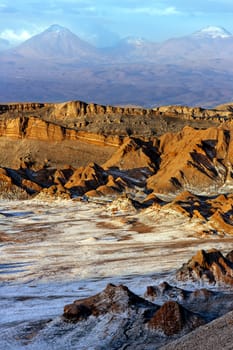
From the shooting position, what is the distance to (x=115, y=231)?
176ft

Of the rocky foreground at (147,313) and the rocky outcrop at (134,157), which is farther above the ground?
the rocky outcrop at (134,157)

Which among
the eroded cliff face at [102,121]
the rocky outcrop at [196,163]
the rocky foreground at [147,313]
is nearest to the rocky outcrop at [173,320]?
the rocky foreground at [147,313]

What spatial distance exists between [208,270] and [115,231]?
18.0 m

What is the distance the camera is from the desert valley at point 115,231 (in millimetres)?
28312

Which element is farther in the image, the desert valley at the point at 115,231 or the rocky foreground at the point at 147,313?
the desert valley at the point at 115,231

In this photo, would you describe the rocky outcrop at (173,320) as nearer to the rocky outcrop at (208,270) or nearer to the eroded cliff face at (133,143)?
the rocky outcrop at (208,270)

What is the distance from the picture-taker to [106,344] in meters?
27.1

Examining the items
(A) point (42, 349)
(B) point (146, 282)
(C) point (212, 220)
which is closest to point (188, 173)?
(C) point (212, 220)

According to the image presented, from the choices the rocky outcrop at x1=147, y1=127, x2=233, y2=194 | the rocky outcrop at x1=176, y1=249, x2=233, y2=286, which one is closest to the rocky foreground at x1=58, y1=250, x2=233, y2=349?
the rocky outcrop at x1=176, y1=249, x2=233, y2=286

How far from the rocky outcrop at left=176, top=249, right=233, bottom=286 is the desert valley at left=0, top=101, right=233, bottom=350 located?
0.18 ft

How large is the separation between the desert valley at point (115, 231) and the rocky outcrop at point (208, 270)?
2.2 inches

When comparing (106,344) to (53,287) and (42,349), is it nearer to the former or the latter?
(42,349)

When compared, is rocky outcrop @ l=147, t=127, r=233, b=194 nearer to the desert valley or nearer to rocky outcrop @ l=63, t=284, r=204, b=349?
the desert valley

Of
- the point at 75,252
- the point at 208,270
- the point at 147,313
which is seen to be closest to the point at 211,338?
the point at 147,313
